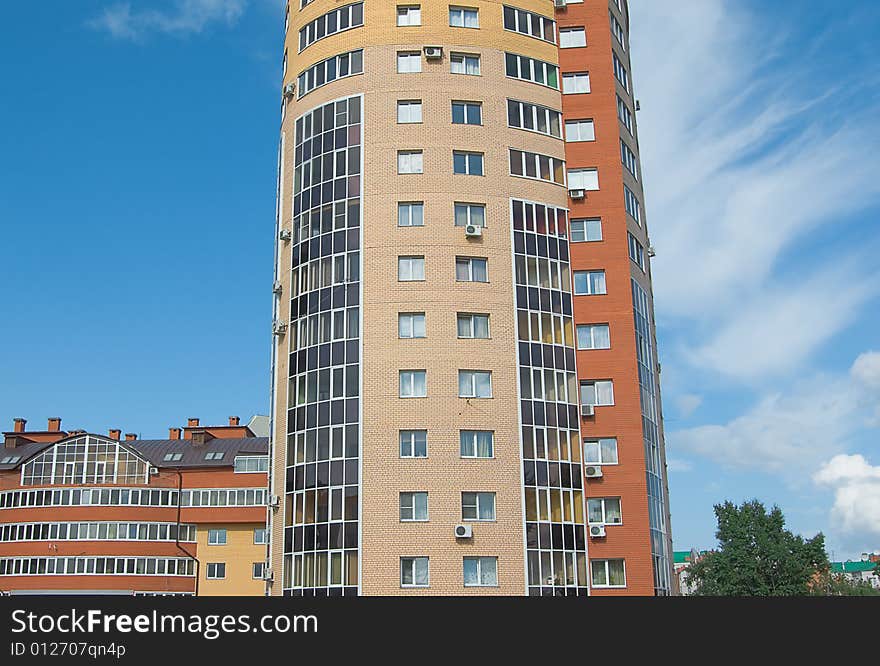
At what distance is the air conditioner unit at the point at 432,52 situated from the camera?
139 feet

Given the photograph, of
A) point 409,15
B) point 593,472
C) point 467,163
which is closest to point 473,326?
point 467,163

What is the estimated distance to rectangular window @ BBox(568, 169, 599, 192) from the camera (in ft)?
144

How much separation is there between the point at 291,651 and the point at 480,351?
77.0 ft

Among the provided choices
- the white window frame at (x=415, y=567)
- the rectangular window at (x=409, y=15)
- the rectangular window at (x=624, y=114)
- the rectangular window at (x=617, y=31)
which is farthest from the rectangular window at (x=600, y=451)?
the rectangular window at (x=617, y=31)

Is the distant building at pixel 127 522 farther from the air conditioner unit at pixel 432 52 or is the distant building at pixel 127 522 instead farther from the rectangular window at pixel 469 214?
the air conditioner unit at pixel 432 52

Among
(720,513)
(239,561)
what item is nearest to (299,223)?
(239,561)

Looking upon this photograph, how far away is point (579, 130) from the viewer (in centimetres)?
4478

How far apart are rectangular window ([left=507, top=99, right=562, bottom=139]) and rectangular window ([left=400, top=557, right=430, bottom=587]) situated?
19.5m

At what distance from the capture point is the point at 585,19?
46.2 metres

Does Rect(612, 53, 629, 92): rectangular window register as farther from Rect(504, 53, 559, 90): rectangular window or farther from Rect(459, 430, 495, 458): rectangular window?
Rect(459, 430, 495, 458): rectangular window

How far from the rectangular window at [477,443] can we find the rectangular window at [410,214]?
917 centimetres

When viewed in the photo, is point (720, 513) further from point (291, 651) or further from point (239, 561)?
point (291, 651)

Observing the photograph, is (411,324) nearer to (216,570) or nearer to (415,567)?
(415,567)

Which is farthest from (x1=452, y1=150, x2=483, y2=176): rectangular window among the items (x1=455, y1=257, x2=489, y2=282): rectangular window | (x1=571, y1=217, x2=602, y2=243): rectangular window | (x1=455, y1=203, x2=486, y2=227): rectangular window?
(x1=571, y1=217, x2=602, y2=243): rectangular window
